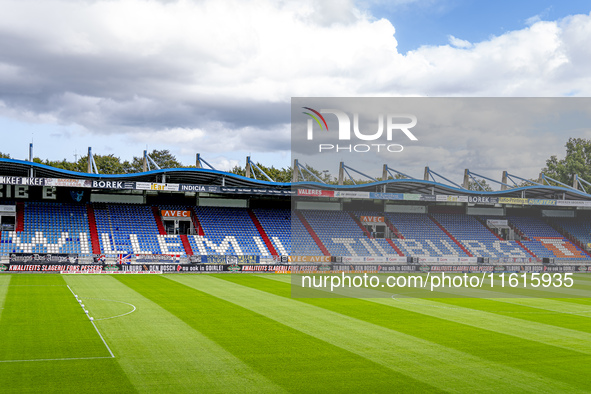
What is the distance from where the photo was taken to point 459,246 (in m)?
56.0

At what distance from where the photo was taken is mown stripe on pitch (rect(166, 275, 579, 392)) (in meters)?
13.1

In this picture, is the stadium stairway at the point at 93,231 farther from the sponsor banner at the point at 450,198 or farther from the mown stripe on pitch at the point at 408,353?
the sponsor banner at the point at 450,198

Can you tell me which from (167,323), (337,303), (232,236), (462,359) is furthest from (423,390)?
(232,236)

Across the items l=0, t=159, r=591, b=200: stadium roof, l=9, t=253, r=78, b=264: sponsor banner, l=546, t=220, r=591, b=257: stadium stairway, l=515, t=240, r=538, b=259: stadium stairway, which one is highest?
l=0, t=159, r=591, b=200: stadium roof

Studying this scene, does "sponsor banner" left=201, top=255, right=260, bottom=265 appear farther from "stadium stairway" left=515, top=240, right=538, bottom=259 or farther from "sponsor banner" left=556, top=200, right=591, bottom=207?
"sponsor banner" left=556, top=200, right=591, bottom=207

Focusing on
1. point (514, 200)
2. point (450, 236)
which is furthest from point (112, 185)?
point (514, 200)

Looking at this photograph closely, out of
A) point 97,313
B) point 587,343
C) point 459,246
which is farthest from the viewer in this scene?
point 459,246

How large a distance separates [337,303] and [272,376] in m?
13.4

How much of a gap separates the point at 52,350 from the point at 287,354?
653 cm

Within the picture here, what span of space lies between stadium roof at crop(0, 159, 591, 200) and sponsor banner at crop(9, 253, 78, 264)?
754 centimetres

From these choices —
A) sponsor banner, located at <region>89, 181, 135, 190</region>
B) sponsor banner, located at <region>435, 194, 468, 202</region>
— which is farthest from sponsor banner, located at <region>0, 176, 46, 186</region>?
sponsor banner, located at <region>435, 194, 468, 202</region>

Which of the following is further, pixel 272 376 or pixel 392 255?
pixel 392 255

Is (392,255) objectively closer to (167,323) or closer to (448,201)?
(448,201)

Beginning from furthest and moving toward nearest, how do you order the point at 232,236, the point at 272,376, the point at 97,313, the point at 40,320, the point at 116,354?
the point at 232,236 < the point at 97,313 < the point at 40,320 < the point at 116,354 < the point at 272,376
